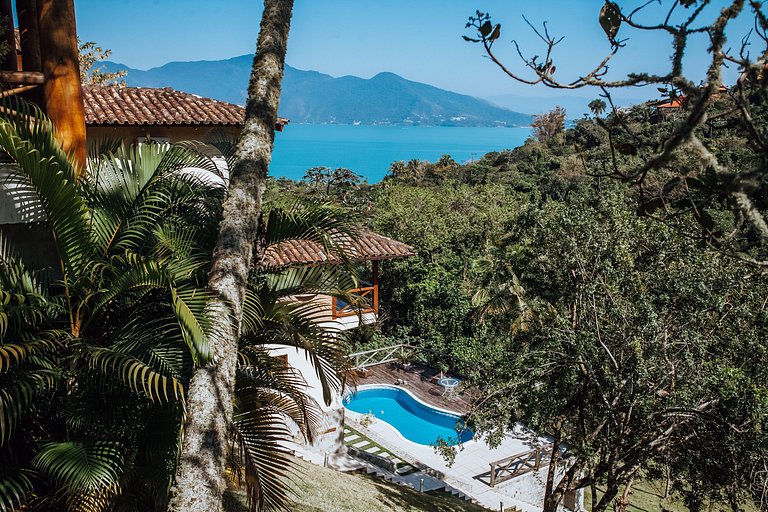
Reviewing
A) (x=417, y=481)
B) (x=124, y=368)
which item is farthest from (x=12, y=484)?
(x=417, y=481)

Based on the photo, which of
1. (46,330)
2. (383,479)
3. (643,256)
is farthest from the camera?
(383,479)

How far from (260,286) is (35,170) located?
2.29 metres

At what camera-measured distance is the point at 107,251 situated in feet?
18.3

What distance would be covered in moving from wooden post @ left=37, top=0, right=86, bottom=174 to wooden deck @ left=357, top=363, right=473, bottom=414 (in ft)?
52.1

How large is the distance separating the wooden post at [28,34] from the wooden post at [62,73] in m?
0.98

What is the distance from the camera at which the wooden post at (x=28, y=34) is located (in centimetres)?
711

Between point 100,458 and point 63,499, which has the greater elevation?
point 100,458

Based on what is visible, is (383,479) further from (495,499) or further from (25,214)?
(25,214)

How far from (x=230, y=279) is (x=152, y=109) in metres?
8.31

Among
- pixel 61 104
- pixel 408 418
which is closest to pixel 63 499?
pixel 61 104

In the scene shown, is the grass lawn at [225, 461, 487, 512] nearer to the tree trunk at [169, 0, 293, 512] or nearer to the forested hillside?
the forested hillside

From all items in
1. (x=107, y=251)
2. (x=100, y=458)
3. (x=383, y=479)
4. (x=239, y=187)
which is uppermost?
(x=239, y=187)

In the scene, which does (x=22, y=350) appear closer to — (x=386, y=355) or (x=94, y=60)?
(x=386, y=355)

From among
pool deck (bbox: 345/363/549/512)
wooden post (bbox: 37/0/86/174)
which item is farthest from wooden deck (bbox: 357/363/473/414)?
wooden post (bbox: 37/0/86/174)
